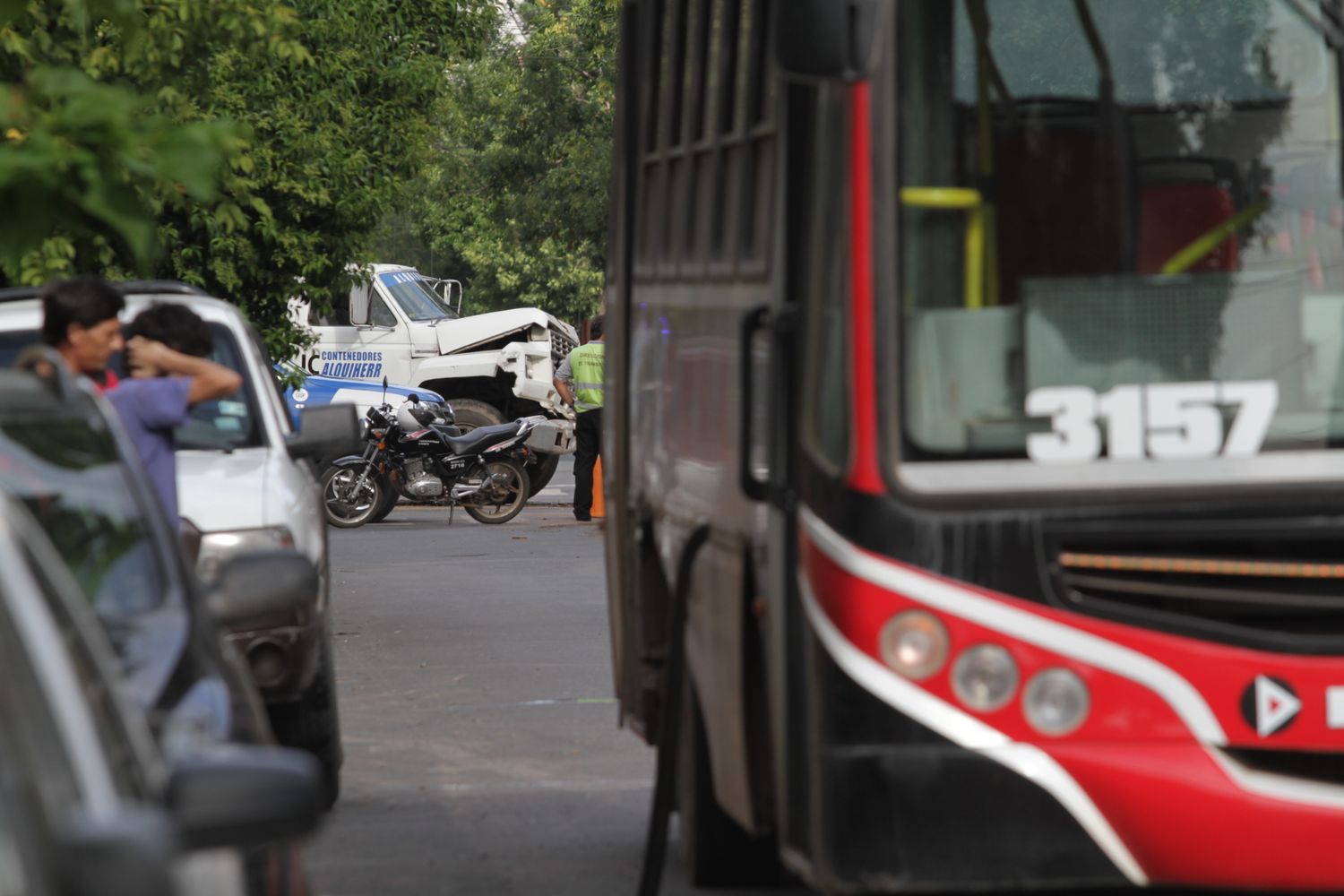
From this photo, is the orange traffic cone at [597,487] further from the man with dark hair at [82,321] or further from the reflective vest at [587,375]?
the man with dark hair at [82,321]

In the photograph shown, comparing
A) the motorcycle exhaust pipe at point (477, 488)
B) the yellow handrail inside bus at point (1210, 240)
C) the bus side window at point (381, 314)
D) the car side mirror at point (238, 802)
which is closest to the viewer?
the car side mirror at point (238, 802)

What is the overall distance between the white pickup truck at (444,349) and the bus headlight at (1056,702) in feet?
80.1

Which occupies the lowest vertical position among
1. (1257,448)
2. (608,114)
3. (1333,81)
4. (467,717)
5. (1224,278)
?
(467,717)

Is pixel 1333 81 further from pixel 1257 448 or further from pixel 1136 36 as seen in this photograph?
pixel 1257 448

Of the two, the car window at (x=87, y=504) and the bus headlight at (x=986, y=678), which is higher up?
the car window at (x=87, y=504)

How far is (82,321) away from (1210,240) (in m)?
3.62

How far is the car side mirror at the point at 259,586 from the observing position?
532 cm

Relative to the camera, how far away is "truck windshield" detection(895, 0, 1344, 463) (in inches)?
221

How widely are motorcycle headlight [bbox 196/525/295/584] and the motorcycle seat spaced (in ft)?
50.7

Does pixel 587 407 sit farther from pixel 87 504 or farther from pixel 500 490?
pixel 87 504

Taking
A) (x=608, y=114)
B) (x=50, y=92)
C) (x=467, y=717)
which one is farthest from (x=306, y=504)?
(x=608, y=114)

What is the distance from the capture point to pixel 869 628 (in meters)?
5.49

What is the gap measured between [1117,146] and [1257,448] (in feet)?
2.32

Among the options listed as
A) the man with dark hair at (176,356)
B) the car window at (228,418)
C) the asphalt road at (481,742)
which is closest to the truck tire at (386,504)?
the asphalt road at (481,742)
